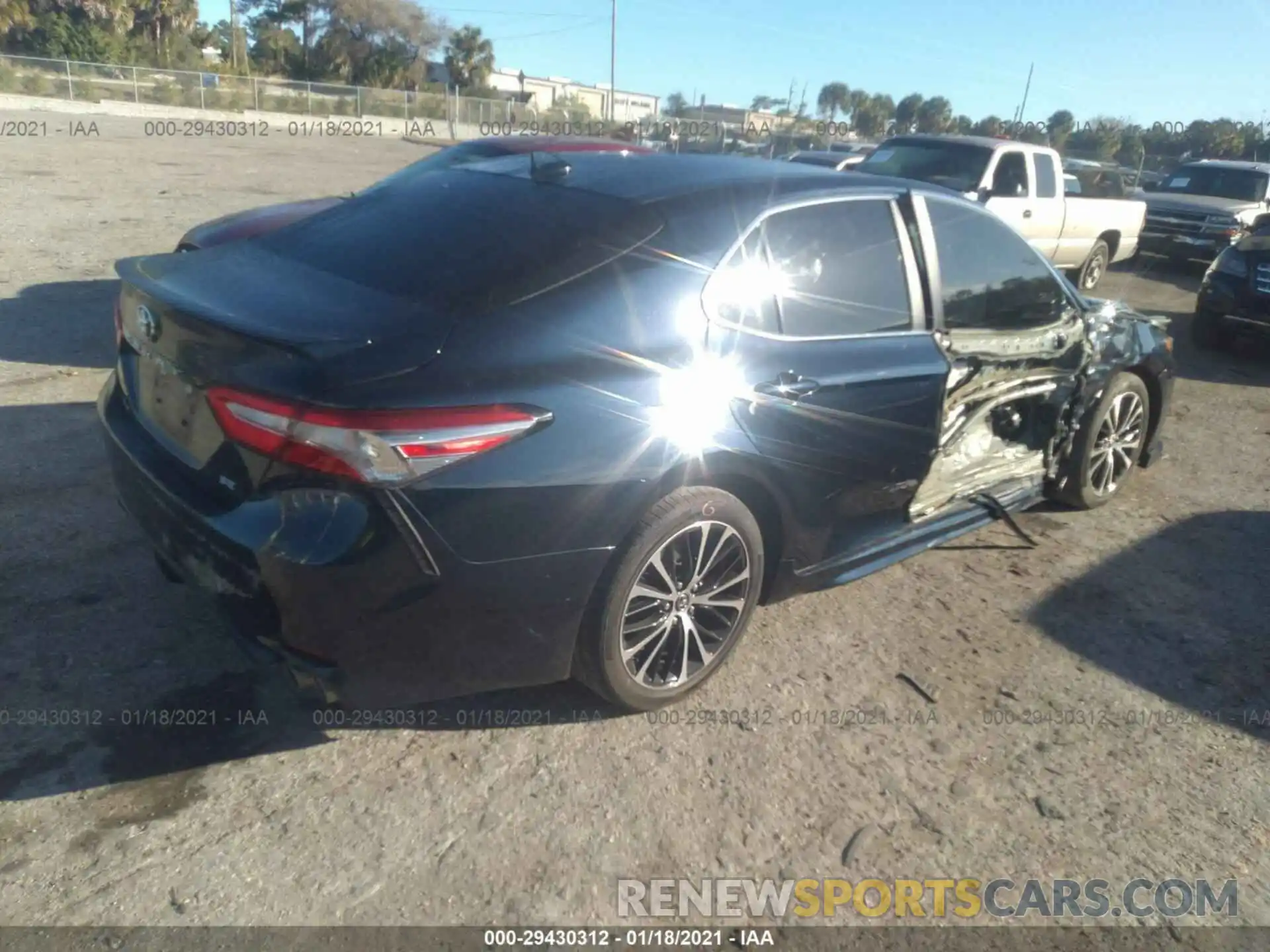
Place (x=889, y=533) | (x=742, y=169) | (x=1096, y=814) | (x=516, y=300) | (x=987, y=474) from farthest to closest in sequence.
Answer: (x=987, y=474) → (x=889, y=533) → (x=742, y=169) → (x=1096, y=814) → (x=516, y=300)

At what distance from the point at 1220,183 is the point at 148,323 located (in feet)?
59.2

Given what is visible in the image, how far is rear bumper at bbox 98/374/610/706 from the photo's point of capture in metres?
2.47

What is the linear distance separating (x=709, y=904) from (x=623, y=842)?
29 cm

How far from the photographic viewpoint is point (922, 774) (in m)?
3.10

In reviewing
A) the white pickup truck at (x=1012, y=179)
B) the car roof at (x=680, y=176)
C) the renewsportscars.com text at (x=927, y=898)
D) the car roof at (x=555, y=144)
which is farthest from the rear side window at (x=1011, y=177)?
the renewsportscars.com text at (x=927, y=898)

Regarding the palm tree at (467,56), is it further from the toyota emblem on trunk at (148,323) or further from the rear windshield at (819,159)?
the toyota emblem on trunk at (148,323)

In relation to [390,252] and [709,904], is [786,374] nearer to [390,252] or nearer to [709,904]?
[390,252]

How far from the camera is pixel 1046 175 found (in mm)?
11609

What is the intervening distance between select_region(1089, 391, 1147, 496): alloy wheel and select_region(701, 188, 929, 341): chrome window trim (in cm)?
179

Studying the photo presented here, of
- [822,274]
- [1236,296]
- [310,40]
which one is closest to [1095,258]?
[1236,296]

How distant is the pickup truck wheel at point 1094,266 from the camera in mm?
12961

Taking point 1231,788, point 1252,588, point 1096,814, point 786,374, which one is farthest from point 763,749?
point 1252,588

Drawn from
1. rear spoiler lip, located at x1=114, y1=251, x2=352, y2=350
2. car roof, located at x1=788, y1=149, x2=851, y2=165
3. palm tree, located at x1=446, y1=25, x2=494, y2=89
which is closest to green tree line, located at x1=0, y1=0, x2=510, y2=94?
palm tree, located at x1=446, y1=25, x2=494, y2=89

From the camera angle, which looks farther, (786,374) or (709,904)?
(786,374)
